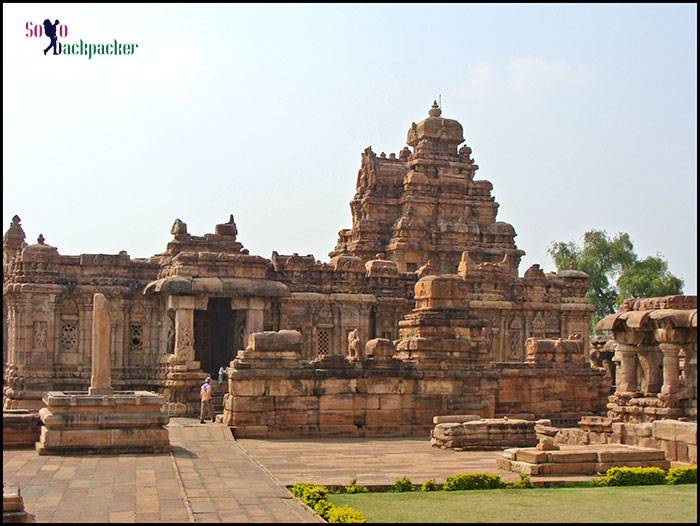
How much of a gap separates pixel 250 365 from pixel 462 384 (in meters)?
4.87

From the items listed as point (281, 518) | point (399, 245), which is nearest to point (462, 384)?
point (281, 518)

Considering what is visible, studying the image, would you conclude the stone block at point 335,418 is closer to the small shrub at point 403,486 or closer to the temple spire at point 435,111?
the small shrub at point 403,486

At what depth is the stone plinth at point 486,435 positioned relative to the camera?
1870cm

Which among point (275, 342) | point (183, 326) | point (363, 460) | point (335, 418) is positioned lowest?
point (363, 460)

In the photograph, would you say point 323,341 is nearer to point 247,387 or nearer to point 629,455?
point 247,387

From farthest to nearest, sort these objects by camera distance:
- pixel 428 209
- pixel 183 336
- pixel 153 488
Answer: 1. pixel 428 209
2. pixel 183 336
3. pixel 153 488

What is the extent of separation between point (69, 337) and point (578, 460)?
1898 cm

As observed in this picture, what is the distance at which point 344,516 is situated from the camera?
10016 millimetres

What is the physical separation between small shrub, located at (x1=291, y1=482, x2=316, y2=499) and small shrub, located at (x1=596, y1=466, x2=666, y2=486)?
3791 millimetres

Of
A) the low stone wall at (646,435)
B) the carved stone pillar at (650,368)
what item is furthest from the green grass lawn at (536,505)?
the carved stone pillar at (650,368)

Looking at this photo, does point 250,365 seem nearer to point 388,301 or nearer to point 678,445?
point 678,445

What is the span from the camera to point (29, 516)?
993 centimetres

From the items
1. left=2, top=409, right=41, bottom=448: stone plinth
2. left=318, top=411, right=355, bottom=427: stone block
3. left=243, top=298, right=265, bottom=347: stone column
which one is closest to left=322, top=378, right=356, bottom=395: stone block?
left=318, top=411, right=355, bottom=427: stone block

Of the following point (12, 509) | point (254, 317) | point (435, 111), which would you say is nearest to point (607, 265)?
point (435, 111)
